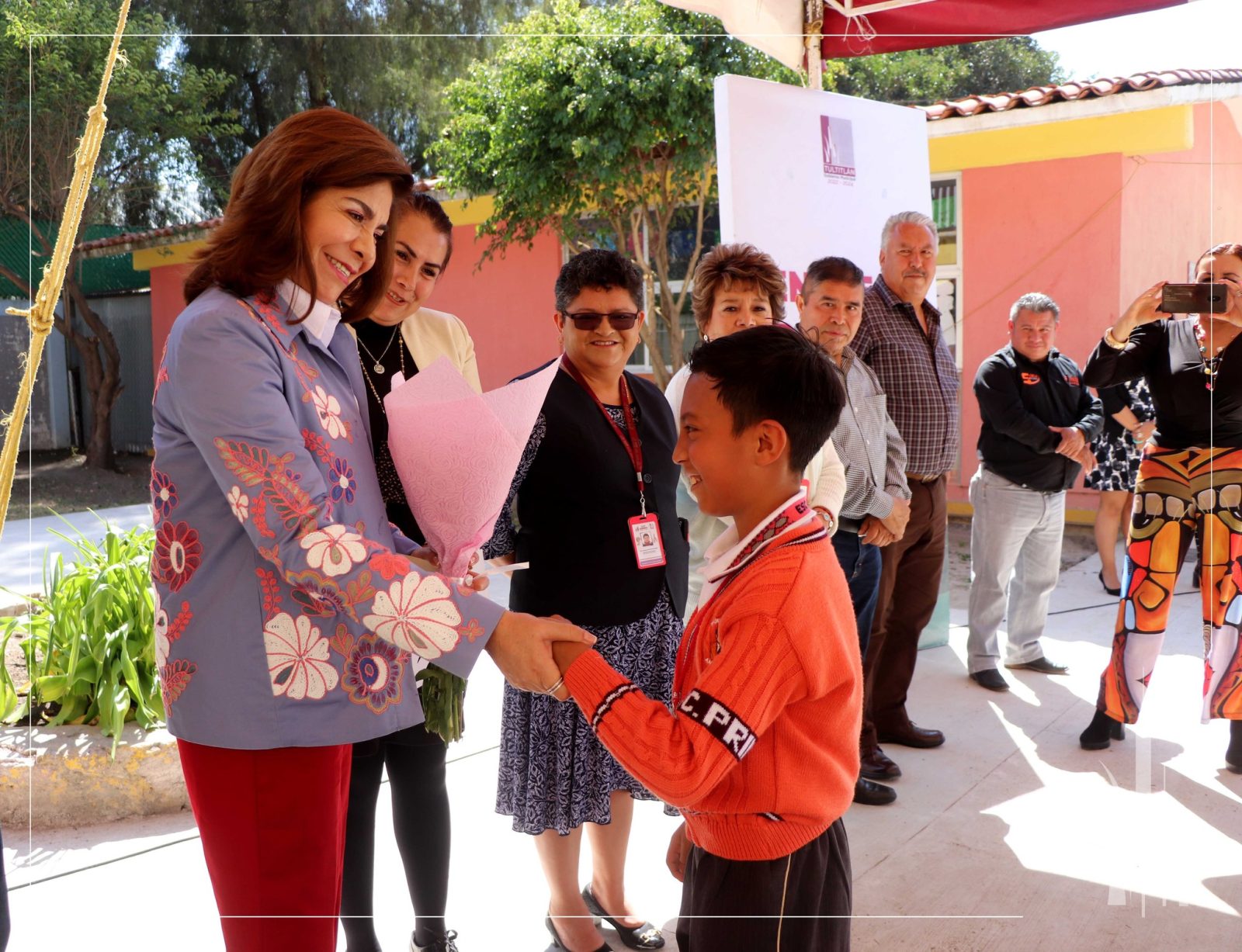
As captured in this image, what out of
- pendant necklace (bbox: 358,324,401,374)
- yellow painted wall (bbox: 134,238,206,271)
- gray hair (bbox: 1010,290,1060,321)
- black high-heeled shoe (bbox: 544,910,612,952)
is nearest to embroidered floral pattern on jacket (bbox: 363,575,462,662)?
pendant necklace (bbox: 358,324,401,374)

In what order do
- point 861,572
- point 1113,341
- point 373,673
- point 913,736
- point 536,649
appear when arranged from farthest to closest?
point 913,736
point 861,572
point 1113,341
point 373,673
point 536,649

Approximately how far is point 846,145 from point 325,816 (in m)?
2.89

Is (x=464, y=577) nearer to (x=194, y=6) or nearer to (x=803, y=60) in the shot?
(x=194, y=6)

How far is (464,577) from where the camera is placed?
4.98 feet

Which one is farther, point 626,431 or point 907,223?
point 907,223

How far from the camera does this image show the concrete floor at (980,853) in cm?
229

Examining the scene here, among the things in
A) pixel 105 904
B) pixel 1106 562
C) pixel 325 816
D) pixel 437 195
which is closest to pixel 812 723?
pixel 325 816

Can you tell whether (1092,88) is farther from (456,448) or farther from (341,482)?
(341,482)

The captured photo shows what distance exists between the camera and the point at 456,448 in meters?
1.49

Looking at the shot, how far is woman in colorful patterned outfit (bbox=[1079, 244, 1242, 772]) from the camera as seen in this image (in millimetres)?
2510

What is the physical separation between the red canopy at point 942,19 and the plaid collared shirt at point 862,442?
0.94 metres

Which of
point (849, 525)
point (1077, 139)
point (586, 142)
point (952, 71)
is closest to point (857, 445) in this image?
point (849, 525)

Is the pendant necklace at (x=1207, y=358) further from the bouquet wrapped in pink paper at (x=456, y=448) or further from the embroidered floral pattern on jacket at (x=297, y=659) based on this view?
the embroidered floral pattern on jacket at (x=297, y=659)

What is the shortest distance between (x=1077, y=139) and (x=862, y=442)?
973 millimetres
